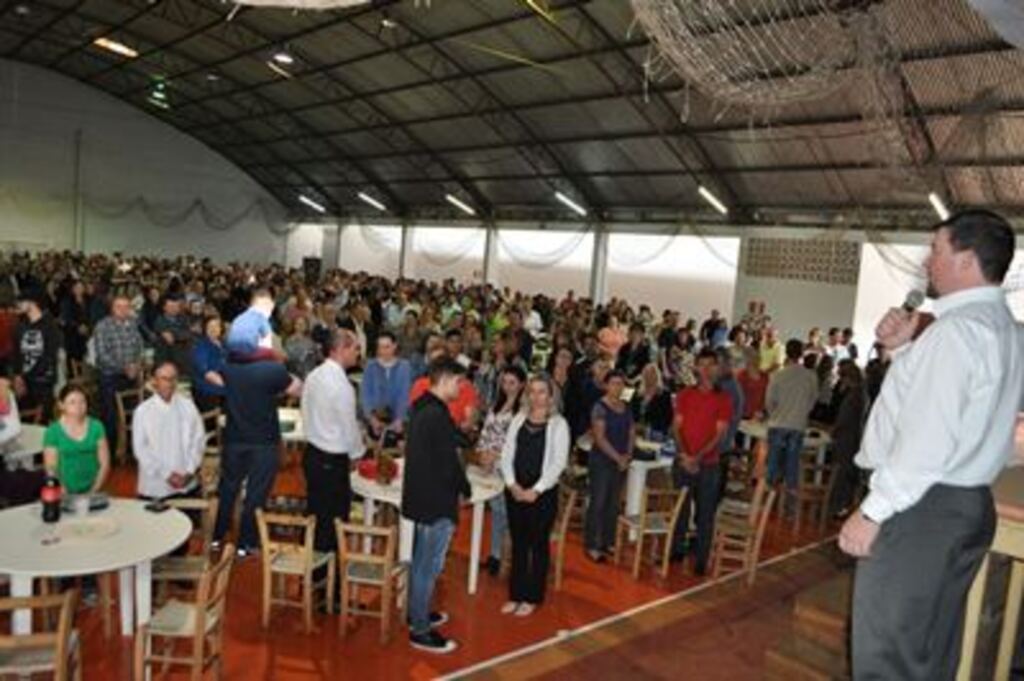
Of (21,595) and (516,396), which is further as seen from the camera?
(516,396)

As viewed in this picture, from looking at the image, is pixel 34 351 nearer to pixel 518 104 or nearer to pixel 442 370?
pixel 442 370

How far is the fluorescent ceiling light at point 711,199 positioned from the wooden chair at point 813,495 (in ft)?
25.2

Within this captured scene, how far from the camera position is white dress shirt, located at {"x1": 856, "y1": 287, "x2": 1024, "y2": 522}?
1.72 metres

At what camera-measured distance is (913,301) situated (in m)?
2.54

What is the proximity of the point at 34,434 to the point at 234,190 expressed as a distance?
23.2 meters

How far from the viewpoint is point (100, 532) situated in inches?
144

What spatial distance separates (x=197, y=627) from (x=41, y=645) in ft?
1.87

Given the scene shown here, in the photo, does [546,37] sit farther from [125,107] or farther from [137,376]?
[125,107]

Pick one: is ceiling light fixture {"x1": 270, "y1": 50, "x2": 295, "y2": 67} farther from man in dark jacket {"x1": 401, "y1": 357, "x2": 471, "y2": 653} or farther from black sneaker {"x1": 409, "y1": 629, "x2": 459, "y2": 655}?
black sneaker {"x1": 409, "y1": 629, "x2": 459, "y2": 655}

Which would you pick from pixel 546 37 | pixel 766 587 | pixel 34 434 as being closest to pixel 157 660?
pixel 34 434

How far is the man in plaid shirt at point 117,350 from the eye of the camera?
668 centimetres

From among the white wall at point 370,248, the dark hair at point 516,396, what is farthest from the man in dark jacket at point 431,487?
the white wall at point 370,248

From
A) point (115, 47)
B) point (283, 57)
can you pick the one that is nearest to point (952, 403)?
point (283, 57)

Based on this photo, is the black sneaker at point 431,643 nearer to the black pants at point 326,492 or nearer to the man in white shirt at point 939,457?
the black pants at point 326,492
